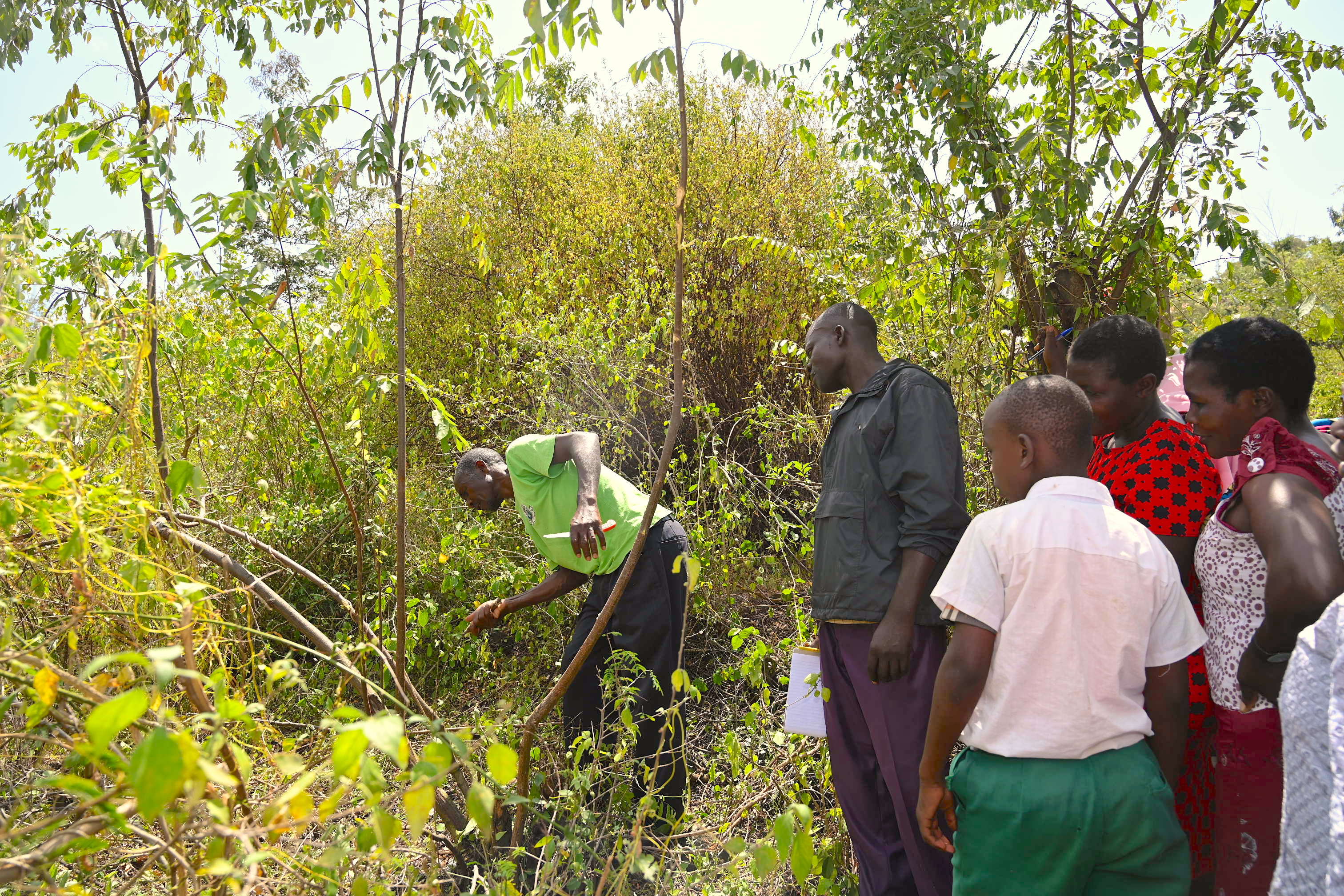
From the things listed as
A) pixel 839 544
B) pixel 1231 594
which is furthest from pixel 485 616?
pixel 1231 594

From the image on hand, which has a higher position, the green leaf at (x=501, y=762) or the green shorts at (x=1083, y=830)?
the green leaf at (x=501, y=762)

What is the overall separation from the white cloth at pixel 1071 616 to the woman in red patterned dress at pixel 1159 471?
0.34 metres

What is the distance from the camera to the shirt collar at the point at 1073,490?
1854 millimetres

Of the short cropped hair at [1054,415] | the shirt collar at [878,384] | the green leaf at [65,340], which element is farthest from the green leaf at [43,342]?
the shirt collar at [878,384]

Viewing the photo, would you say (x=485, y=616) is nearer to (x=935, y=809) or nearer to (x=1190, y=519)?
(x=935, y=809)

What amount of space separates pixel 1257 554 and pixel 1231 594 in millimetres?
106

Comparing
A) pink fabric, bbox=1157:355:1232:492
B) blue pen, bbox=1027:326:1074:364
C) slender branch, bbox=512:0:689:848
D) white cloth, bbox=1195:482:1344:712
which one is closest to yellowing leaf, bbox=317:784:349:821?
slender branch, bbox=512:0:689:848

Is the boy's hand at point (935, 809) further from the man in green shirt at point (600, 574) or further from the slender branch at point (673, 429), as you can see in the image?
the man in green shirt at point (600, 574)

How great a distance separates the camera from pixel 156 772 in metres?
0.89

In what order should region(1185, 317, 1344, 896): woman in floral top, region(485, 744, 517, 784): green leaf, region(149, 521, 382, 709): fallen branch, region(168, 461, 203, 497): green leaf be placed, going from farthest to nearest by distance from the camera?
1. region(149, 521, 382, 709): fallen branch
2. region(1185, 317, 1344, 896): woman in floral top
3. region(168, 461, 203, 497): green leaf
4. region(485, 744, 517, 784): green leaf

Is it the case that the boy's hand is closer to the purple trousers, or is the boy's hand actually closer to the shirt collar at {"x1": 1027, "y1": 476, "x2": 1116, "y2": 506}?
the purple trousers

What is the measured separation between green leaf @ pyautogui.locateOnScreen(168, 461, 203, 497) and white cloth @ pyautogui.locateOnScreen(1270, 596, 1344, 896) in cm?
181

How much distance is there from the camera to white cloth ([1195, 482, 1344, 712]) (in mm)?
1912

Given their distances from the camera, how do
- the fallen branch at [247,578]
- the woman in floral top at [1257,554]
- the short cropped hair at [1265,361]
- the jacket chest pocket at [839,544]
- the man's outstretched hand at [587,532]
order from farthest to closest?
the man's outstretched hand at [587,532] → the jacket chest pocket at [839,544] → the fallen branch at [247,578] → the short cropped hair at [1265,361] → the woman in floral top at [1257,554]
